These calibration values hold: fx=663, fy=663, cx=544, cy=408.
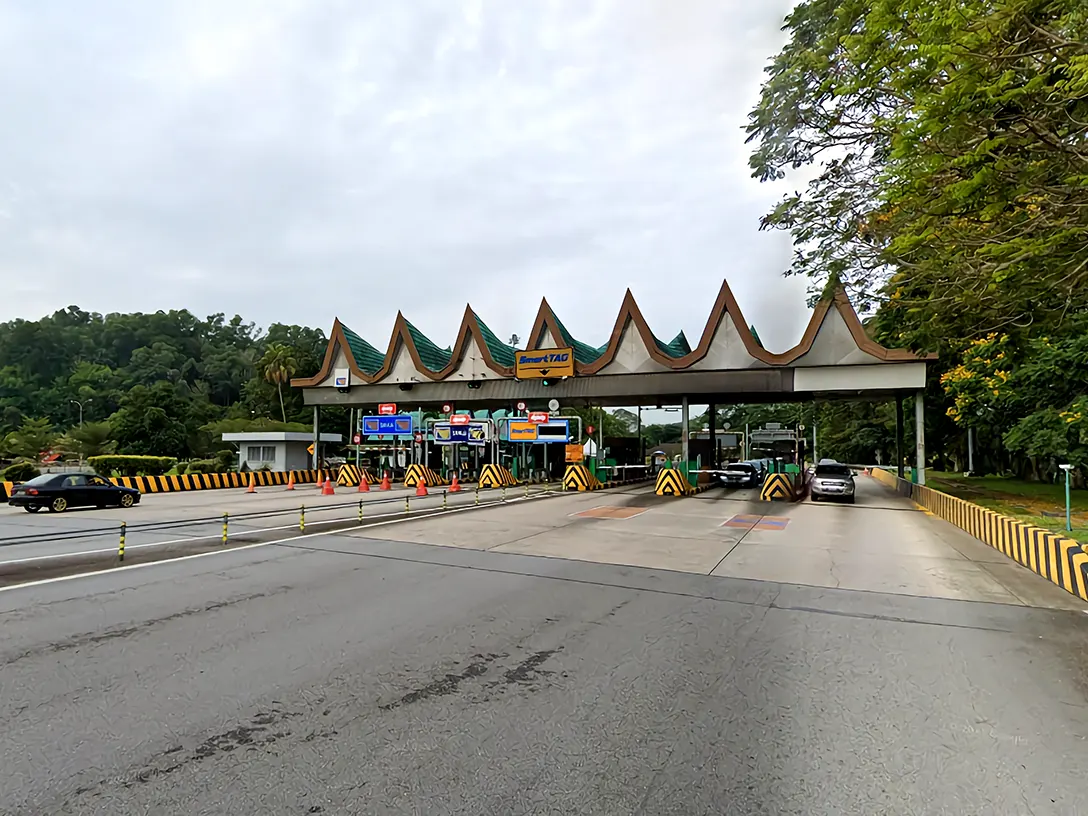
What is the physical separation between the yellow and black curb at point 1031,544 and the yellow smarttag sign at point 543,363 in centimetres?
1787

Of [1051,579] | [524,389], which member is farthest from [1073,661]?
[524,389]

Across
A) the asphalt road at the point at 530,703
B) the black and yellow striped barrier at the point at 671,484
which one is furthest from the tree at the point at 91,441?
the asphalt road at the point at 530,703

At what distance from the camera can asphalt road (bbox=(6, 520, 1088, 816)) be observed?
360cm

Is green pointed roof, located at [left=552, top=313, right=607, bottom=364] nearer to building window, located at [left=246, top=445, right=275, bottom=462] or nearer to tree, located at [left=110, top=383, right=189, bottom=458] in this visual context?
building window, located at [left=246, top=445, right=275, bottom=462]

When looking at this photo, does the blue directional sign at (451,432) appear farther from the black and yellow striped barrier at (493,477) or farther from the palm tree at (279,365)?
the palm tree at (279,365)

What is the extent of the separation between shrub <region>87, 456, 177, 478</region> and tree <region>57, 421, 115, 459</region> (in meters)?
17.1

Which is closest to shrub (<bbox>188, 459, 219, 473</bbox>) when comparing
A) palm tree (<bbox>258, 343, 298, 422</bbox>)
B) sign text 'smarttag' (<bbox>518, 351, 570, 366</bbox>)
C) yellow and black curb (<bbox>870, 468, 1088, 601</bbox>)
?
sign text 'smarttag' (<bbox>518, 351, 570, 366</bbox>)

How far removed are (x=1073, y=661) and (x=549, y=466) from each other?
3583cm

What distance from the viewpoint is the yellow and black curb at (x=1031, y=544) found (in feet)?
30.4

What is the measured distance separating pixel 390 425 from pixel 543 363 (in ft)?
27.9

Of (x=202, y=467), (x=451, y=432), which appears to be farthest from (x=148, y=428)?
(x=451, y=432)

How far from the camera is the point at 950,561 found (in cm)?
1180

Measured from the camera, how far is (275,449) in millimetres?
46938

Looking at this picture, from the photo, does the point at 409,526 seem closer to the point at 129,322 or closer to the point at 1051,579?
the point at 1051,579
